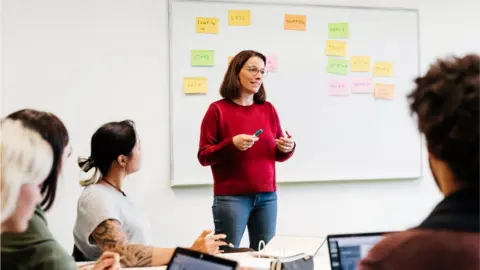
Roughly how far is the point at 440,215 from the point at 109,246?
118cm

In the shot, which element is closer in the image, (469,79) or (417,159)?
(469,79)

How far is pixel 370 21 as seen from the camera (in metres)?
3.25

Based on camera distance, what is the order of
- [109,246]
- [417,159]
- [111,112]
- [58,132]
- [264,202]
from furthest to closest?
[417,159] → [111,112] → [264,202] → [109,246] → [58,132]

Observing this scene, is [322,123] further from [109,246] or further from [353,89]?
[109,246]

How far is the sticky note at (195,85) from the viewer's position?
294 centimetres

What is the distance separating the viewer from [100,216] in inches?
64.7

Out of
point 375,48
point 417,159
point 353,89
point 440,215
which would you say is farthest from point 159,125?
point 440,215

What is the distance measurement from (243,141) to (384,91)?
1.42 meters

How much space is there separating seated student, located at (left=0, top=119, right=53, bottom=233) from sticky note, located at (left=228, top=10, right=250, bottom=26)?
2.12m

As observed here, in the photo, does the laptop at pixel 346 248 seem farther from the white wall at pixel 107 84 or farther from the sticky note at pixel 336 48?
the sticky note at pixel 336 48

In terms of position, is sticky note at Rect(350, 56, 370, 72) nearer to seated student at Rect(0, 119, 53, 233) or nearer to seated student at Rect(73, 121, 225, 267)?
seated student at Rect(73, 121, 225, 267)

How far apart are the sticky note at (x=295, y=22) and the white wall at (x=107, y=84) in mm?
777

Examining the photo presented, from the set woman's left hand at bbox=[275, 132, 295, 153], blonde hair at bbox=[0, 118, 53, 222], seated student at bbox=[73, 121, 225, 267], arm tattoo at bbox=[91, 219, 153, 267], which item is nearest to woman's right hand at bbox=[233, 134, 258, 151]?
woman's left hand at bbox=[275, 132, 295, 153]

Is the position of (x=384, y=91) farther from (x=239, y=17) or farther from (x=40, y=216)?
(x=40, y=216)
